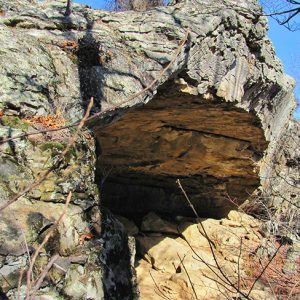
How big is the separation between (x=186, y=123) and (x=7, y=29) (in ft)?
9.52

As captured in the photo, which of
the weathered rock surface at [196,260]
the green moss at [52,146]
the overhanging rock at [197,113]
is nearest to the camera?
the green moss at [52,146]

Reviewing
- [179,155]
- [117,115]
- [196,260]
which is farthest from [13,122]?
[196,260]

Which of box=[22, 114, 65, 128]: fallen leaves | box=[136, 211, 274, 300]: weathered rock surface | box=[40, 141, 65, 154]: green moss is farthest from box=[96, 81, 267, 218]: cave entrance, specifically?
box=[40, 141, 65, 154]: green moss

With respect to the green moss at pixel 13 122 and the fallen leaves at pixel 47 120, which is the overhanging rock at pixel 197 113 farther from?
the green moss at pixel 13 122

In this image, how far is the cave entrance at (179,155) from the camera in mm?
5191

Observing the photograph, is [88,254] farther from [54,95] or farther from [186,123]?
[186,123]

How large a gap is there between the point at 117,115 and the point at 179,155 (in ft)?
11.2

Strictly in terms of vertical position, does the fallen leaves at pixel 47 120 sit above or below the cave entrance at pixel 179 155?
above

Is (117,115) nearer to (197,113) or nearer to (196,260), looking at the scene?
Answer: (197,113)

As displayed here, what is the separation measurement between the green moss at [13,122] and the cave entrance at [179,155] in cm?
188

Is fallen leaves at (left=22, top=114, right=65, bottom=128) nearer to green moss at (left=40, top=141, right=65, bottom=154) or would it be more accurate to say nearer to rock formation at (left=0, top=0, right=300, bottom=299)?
rock formation at (left=0, top=0, right=300, bottom=299)

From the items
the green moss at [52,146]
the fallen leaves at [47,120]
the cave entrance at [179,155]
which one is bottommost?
the cave entrance at [179,155]

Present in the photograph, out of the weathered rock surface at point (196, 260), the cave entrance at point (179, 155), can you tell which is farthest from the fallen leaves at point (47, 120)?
the weathered rock surface at point (196, 260)

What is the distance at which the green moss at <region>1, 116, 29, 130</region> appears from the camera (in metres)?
2.69
